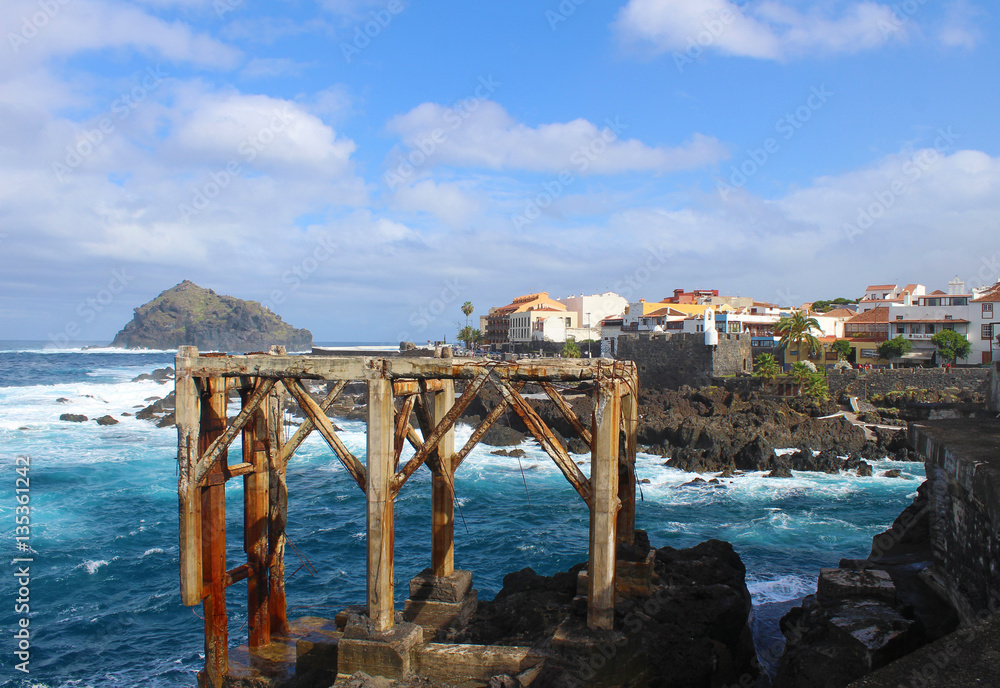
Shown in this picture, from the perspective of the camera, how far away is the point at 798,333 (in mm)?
55562

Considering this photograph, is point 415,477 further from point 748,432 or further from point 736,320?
point 736,320

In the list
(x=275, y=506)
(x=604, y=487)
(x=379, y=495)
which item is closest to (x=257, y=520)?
(x=275, y=506)

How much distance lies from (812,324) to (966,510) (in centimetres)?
5329

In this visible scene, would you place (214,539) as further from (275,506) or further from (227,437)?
(227,437)

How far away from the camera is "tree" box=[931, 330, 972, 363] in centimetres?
5547

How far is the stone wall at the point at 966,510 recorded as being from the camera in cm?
788

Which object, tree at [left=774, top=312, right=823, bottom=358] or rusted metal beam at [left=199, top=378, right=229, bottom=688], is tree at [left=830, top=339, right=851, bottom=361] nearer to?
tree at [left=774, top=312, right=823, bottom=358]

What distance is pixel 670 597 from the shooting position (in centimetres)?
995

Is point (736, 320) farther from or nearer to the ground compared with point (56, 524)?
farther from the ground

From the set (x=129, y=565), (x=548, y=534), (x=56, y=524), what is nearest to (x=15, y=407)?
(x=56, y=524)

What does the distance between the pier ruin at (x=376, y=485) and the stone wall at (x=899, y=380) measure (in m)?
47.0

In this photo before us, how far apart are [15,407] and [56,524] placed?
43792 millimetres

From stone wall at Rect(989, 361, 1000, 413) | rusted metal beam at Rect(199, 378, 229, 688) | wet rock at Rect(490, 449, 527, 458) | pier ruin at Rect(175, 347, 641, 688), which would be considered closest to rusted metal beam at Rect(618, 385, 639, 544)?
pier ruin at Rect(175, 347, 641, 688)

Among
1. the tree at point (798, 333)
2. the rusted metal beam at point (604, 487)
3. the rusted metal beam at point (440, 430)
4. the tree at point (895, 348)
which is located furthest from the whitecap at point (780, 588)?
the tree at point (895, 348)
